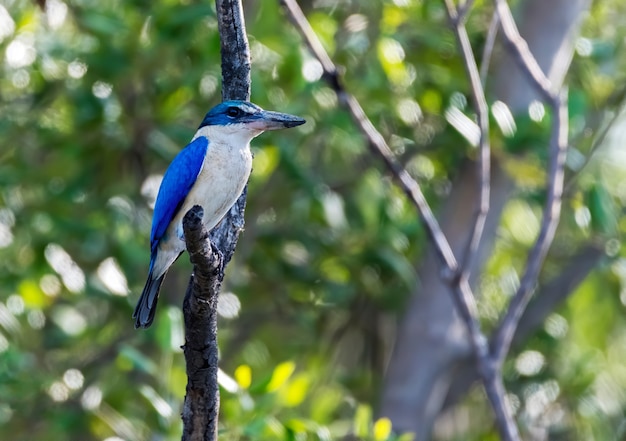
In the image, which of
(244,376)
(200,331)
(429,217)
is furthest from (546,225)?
(200,331)

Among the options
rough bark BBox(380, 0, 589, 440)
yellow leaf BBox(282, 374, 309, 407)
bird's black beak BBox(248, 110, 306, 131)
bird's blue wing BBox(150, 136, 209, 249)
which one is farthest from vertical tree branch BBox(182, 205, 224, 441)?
rough bark BBox(380, 0, 589, 440)

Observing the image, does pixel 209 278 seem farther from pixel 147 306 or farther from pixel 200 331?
pixel 147 306

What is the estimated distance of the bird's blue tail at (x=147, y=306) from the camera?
5305 mm

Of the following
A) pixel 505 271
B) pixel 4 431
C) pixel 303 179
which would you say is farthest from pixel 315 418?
pixel 505 271

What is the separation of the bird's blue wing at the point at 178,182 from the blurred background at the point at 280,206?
96cm

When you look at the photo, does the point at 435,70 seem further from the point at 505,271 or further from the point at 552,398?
the point at 552,398

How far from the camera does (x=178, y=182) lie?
526 centimetres

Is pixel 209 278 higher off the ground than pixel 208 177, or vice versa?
pixel 209 278

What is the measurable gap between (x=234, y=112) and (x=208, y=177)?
0.29 meters

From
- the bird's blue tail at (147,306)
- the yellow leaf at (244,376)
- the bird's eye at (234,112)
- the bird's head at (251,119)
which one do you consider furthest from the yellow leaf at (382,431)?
the bird's eye at (234,112)

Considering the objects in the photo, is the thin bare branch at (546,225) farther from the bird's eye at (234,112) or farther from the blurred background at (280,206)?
the bird's eye at (234,112)

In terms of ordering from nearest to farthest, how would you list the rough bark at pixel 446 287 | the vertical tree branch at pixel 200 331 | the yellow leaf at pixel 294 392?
the vertical tree branch at pixel 200 331 < the yellow leaf at pixel 294 392 < the rough bark at pixel 446 287

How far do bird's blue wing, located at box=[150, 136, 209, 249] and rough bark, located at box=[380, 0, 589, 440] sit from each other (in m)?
2.97

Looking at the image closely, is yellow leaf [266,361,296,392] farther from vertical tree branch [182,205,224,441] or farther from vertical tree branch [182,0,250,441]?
vertical tree branch [182,205,224,441]
